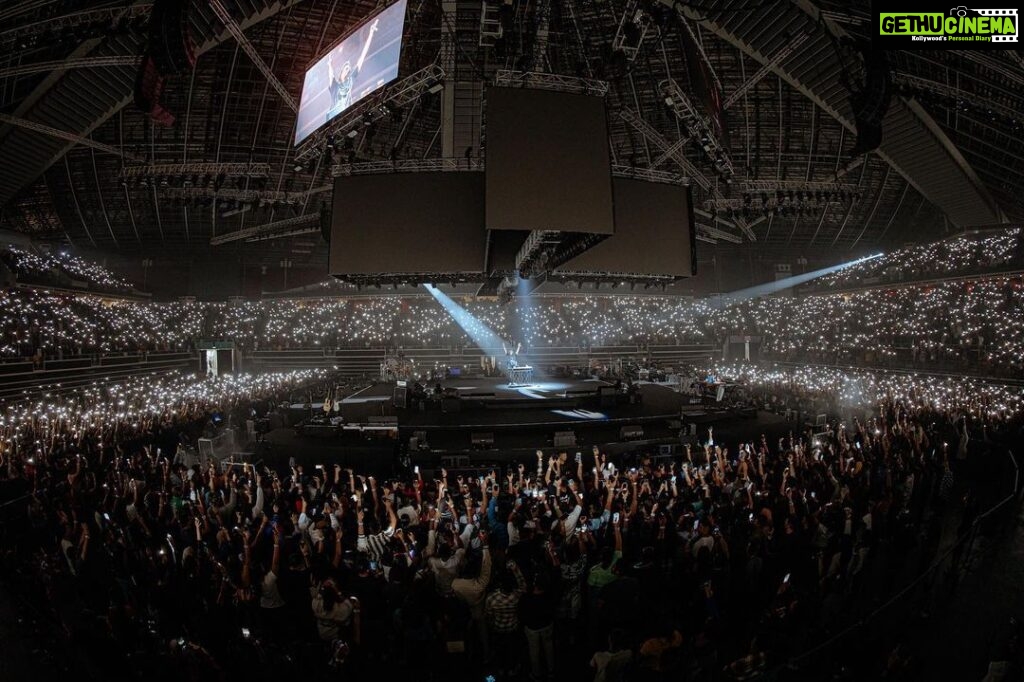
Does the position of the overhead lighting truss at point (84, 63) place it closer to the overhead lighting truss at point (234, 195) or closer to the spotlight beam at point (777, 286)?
the overhead lighting truss at point (234, 195)

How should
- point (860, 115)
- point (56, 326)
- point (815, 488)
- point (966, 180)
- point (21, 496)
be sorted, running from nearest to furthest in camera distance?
point (815, 488) → point (21, 496) → point (860, 115) → point (966, 180) → point (56, 326)

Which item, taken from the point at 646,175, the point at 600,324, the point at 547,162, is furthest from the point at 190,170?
the point at 600,324

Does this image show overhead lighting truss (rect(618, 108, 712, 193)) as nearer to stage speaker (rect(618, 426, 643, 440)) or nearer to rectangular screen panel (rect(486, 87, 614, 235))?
rectangular screen panel (rect(486, 87, 614, 235))

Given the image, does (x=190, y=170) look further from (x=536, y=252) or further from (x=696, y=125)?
(x=696, y=125)

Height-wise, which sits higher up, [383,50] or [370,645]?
[383,50]

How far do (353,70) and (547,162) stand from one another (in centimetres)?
515

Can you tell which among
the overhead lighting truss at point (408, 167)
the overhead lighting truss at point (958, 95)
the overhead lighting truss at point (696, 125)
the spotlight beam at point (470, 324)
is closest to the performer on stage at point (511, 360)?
the spotlight beam at point (470, 324)

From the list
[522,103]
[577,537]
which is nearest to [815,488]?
[577,537]

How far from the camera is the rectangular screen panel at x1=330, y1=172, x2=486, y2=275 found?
11562 millimetres

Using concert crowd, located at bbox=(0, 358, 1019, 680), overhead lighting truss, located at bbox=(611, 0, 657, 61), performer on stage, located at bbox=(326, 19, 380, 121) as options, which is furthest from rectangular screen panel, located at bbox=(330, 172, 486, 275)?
concert crowd, located at bbox=(0, 358, 1019, 680)

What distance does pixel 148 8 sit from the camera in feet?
33.0

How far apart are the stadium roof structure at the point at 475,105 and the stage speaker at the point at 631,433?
6534mm

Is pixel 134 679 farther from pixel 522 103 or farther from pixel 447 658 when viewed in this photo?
pixel 522 103

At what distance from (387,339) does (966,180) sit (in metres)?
26.6
